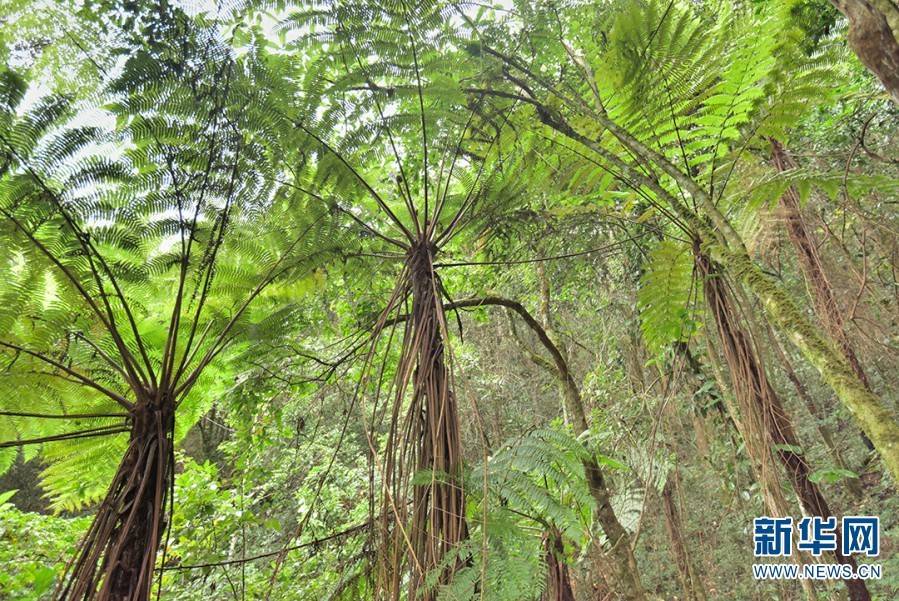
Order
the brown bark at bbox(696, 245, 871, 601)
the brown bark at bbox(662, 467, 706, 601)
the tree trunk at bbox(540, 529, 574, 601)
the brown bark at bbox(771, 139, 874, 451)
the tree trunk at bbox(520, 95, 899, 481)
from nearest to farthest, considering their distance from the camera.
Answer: the tree trunk at bbox(520, 95, 899, 481)
the tree trunk at bbox(540, 529, 574, 601)
the brown bark at bbox(696, 245, 871, 601)
the brown bark at bbox(662, 467, 706, 601)
the brown bark at bbox(771, 139, 874, 451)

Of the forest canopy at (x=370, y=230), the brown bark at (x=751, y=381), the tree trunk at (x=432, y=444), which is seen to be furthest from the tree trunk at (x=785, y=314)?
the tree trunk at (x=432, y=444)

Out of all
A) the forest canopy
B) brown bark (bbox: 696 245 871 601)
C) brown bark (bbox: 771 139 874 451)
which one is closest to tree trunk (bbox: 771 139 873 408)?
brown bark (bbox: 771 139 874 451)

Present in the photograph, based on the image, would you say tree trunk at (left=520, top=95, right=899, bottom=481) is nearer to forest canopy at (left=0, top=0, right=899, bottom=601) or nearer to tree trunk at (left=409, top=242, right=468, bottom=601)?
forest canopy at (left=0, top=0, right=899, bottom=601)

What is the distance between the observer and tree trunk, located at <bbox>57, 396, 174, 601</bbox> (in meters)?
1.00

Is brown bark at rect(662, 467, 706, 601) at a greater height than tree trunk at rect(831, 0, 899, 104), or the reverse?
tree trunk at rect(831, 0, 899, 104)

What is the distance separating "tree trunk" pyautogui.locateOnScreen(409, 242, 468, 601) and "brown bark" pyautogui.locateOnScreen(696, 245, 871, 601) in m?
0.86

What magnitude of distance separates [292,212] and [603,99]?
1185 mm

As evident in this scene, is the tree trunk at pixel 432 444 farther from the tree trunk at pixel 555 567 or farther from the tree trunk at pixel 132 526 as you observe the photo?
the tree trunk at pixel 132 526

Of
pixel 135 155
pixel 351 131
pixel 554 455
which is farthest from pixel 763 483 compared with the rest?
pixel 135 155

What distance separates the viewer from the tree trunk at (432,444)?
3.46 feet

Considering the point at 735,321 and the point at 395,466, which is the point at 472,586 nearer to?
the point at 395,466

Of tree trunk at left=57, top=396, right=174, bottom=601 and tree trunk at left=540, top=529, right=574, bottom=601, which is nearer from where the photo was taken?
tree trunk at left=57, top=396, right=174, bottom=601

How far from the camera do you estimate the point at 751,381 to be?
1389mm

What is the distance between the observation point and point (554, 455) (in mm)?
1099
